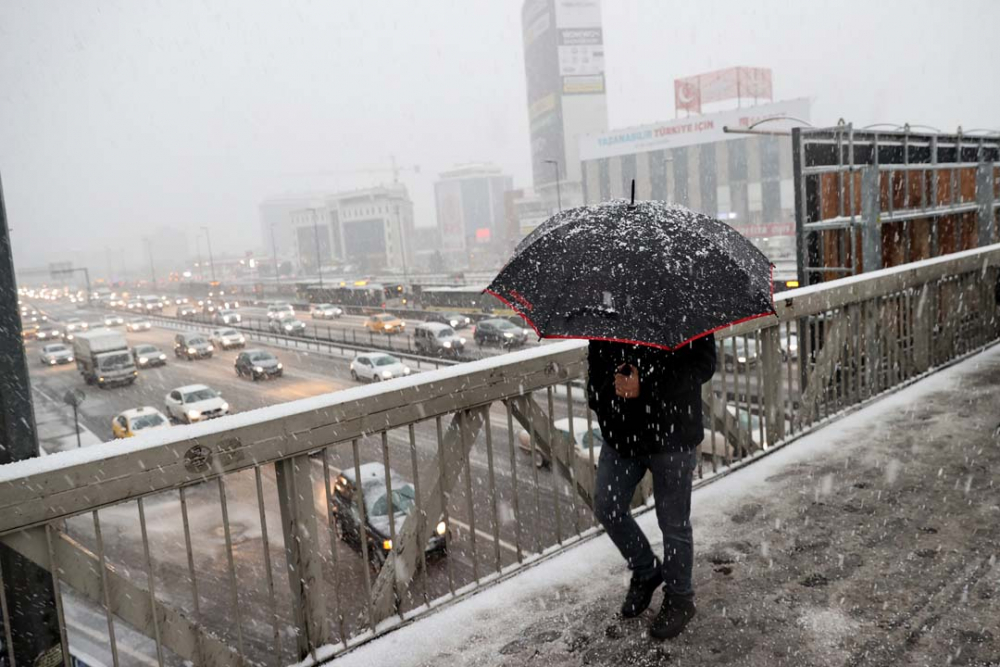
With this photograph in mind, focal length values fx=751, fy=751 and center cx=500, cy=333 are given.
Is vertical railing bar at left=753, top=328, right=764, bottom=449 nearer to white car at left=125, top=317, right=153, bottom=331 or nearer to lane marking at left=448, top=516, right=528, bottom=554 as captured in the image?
lane marking at left=448, top=516, right=528, bottom=554

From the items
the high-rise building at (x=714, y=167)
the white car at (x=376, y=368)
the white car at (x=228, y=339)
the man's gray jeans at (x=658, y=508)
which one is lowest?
the white car at (x=228, y=339)

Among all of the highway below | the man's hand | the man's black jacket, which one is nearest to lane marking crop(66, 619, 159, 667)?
the highway below

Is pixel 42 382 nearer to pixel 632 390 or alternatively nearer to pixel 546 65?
pixel 632 390

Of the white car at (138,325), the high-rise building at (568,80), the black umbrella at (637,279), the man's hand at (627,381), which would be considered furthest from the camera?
the high-rise building at (568,80)

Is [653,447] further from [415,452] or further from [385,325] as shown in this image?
[385,325]

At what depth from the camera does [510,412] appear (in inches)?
161

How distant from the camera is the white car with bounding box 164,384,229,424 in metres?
28.0

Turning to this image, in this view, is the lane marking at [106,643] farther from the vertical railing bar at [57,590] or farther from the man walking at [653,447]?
the man walking at [653,447]

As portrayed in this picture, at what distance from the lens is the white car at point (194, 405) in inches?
1102

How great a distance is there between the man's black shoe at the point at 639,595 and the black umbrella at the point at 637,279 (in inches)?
51.5

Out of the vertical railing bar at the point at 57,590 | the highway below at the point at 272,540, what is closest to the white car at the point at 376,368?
the highway below at the point at 272,540

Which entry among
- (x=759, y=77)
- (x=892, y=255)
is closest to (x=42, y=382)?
(x=892, y=255)

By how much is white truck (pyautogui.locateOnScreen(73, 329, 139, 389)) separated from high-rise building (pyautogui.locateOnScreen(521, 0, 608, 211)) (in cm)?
13917

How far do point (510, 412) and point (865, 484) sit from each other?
263 centimetres
